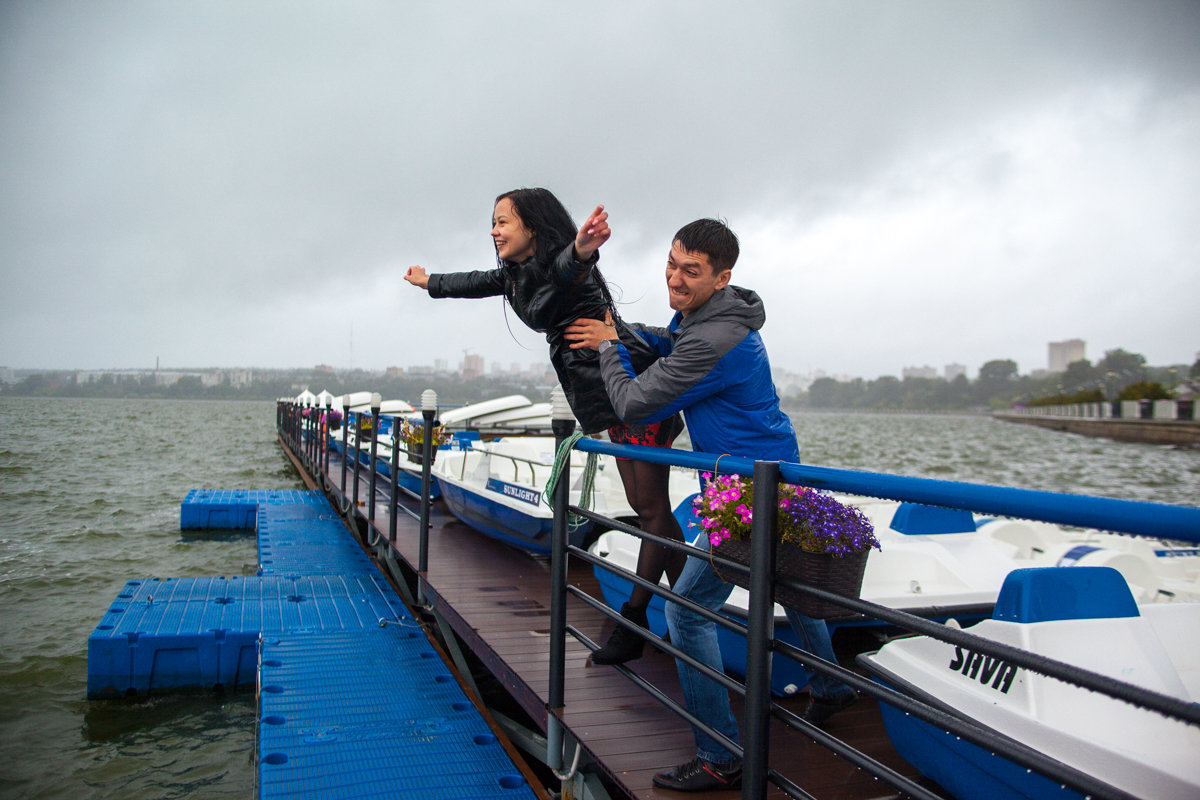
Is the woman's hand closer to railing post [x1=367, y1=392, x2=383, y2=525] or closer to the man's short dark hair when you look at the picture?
the man's short dark hair

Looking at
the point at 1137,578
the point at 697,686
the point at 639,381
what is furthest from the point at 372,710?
the point at 1137,578

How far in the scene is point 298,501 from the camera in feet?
43.4

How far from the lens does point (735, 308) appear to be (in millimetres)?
2348

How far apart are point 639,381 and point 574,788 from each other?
1703 millimetres

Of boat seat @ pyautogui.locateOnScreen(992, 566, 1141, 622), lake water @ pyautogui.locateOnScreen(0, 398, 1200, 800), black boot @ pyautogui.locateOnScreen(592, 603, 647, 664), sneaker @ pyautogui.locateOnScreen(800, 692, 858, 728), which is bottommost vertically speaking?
lake water @ pyautogui.locateOnScreen(0, 398, 1200, 800)

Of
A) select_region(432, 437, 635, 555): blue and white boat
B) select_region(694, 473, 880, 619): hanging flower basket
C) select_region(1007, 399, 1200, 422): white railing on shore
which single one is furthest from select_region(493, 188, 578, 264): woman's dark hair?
select_region(1007, 399, 1200, 422): white railing on shore

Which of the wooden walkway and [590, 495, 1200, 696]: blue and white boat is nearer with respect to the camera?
the wooden walkway

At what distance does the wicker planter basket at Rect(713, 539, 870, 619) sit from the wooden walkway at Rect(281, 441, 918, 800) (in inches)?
22.2

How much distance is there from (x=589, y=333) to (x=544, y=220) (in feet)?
1.70

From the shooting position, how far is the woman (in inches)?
110

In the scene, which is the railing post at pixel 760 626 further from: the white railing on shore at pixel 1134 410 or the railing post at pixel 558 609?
the white railing on shore at pixel 1134 410

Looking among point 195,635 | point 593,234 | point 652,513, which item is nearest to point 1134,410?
point 195,635

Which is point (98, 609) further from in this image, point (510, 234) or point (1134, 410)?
point (1134, 410)

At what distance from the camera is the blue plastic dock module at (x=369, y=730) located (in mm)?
3113
